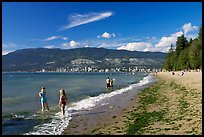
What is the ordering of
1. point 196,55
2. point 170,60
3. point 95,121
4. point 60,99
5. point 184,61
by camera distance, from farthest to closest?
point 170,60, point 184,61, point 196,55, point 60,99, point 95,121

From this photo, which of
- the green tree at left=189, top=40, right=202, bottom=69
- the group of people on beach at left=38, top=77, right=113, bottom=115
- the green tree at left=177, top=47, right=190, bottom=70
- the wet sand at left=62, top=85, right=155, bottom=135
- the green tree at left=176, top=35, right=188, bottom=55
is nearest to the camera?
the wet sand at left=62, top=85, right=155, bottom=135

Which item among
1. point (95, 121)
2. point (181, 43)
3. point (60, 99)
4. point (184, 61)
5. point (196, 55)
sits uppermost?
point (181, 43)

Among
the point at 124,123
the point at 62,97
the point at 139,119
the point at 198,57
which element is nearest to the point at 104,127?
the point at 124,123

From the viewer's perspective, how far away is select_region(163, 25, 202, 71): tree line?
6856 centimetres

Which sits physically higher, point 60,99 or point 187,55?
point 187,55

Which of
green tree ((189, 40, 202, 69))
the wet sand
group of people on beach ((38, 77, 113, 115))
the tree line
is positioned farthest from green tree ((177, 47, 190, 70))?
the wet sand

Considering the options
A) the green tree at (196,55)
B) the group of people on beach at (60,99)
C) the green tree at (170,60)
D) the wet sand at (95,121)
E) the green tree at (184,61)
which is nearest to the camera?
the wet sand at (95,121)

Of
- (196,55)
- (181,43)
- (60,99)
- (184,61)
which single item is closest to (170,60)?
(181,43)

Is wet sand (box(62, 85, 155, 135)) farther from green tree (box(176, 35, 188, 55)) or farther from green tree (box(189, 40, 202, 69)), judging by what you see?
green tree (box(176, 35, 188, 55))

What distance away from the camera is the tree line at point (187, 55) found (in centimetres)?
6856

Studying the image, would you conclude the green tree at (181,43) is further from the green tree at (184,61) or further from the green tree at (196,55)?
the green tree at (196,55)

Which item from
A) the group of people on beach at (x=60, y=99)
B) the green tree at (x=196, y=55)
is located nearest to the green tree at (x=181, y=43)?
the green tree at (x=196, y=55)

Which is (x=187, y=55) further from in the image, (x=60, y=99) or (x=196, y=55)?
(x=60, y=99)

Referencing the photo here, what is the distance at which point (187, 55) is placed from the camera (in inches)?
3142
